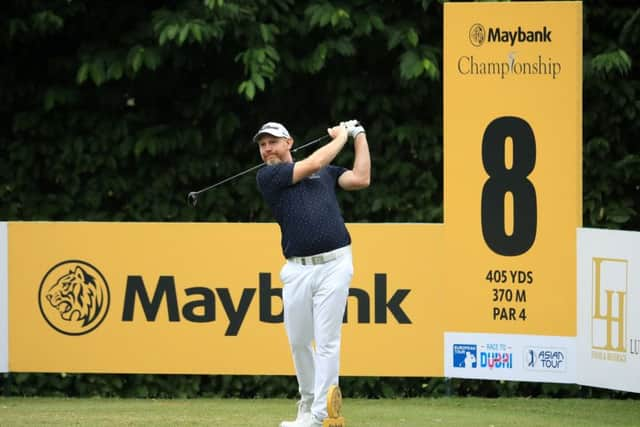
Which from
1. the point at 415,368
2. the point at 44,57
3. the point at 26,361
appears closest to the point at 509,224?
the point at 415,368

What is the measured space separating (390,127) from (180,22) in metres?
2.04

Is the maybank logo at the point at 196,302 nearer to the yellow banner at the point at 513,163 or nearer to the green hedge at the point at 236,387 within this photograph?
the green hedge at the point at 236,387

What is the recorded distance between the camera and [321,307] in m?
7.44

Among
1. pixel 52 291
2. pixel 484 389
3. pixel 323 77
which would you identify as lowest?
pixel 484 389

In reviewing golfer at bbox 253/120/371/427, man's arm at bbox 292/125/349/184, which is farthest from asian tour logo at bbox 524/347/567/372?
man's arm at bbox 292/125/349/184

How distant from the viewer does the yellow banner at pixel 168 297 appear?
9.71 meters

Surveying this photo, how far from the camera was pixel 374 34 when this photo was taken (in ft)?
35.6

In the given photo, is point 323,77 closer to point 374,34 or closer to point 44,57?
point 374,34

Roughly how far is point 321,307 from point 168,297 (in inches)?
104

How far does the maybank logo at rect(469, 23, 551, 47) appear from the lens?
929cm

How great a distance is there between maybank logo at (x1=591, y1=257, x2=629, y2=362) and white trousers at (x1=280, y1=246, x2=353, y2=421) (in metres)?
2.22

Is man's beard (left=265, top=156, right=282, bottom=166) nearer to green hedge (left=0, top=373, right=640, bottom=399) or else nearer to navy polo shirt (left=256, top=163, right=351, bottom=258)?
navy polo shirt (left=256, top=163, right=351, bottom=258)

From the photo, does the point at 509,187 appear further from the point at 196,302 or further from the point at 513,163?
the point at 196,302

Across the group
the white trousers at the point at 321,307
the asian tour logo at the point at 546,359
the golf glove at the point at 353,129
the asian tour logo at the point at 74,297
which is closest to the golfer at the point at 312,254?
the white trousers at the point at 321,307
